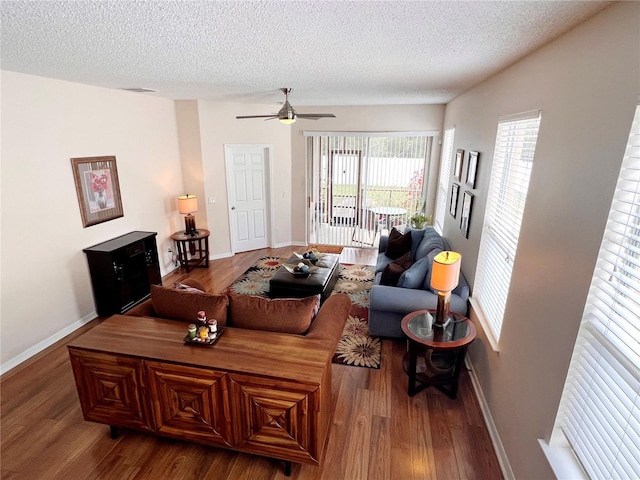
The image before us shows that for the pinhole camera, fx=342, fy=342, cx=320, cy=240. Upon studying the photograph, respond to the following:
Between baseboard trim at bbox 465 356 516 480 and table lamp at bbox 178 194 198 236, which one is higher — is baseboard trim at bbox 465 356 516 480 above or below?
below

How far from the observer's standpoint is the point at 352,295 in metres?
5.08

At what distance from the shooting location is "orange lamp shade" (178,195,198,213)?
5.62m

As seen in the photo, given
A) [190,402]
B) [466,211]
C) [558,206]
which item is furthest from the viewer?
[466,211]

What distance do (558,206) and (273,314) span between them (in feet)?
6.38

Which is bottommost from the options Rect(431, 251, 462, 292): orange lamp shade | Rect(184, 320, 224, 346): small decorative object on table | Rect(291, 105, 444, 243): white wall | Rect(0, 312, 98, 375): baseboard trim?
Rect(0, 312, 98, 375): baseboard trim

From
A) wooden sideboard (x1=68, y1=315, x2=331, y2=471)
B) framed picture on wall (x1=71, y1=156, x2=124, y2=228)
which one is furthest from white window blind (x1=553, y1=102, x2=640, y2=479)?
framed picture on wall (x1=71, y1=156, x2=124, y2=228)

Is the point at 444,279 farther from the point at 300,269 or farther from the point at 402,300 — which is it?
the point at 300,269

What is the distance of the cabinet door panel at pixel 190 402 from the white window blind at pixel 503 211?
2.15 m

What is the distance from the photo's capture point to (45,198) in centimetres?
367

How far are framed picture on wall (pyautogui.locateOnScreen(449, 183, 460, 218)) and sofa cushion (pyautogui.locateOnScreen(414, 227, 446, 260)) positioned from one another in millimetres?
394

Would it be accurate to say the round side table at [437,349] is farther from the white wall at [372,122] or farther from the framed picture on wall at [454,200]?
the white wall at [372,122]

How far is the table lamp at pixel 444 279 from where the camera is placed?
114 inches

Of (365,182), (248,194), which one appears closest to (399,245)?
(365,182)

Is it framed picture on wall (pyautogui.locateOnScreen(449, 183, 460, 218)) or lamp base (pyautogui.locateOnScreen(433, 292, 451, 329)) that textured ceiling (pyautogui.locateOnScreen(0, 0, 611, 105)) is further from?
lamp base (pyautogui.locateOnScreen(433, 292, 451, 329))
